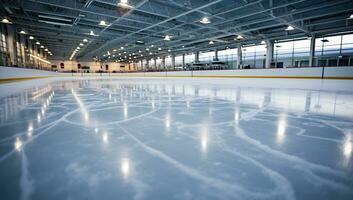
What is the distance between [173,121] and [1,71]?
1155 cm

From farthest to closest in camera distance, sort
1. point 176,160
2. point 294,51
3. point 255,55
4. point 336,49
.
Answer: point 255,55
point 294,51
point 336,49
point 176,160

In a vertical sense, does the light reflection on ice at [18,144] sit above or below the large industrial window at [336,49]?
below

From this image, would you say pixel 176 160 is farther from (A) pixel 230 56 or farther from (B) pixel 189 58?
(B) pixel 189 58

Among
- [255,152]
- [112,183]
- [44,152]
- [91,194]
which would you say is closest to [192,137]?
[255,152]

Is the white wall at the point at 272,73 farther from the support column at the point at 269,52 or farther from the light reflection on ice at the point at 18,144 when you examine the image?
the light reflection on ice at the point at 18,144

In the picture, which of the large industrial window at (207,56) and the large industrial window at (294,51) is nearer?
the large industrial window at (294,51)

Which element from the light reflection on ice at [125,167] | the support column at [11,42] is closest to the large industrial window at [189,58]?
the support column at [11,42]

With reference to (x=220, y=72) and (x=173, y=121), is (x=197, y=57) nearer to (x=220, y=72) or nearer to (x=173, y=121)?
(x=220, y=72)

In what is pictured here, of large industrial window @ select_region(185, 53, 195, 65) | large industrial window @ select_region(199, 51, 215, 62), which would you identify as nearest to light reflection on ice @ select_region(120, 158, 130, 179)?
large industrial window @ select_region(199, 51, 215, 62)

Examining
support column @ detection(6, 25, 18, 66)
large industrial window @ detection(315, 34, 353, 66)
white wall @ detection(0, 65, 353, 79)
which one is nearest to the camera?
white wall @ detection(0, 65, 353, 79)

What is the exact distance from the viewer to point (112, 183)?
1253 mm

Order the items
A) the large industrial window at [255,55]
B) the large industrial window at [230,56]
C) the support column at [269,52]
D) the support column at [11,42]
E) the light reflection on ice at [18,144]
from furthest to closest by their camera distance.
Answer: the large industrial window at [230,56] < the large industrial window at [255,55] < the support column at [269,52] < the support column at [11,42] < the light reflection on ice at [18,144]

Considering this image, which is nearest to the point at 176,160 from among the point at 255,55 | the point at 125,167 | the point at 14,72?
the point at 125,167

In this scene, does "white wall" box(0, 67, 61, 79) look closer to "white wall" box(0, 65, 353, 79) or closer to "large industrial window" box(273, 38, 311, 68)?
"white wall" box(0, 65, 353, 79)
